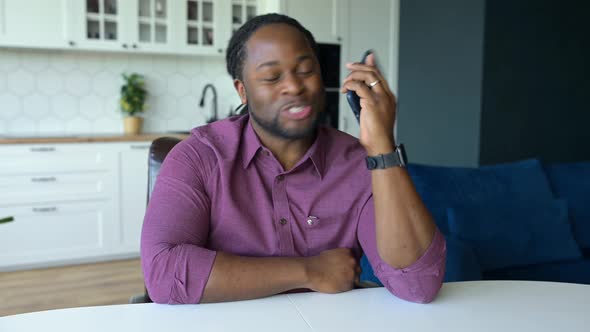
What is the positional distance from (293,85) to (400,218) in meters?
0.37

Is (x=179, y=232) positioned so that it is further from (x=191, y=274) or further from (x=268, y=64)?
(x=268, y=64)

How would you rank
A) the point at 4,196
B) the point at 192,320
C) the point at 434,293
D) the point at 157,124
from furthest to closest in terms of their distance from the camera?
the point at 157,124 < the point at 4,196 < the point at 434,293 < the point at 192,320

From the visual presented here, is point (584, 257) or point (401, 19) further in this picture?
point (401, 19)

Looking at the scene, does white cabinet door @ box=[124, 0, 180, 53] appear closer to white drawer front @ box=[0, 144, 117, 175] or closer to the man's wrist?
white drawer front @ box=[0, 144, 117, 175]

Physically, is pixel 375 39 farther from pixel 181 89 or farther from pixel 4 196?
pixel 4 196

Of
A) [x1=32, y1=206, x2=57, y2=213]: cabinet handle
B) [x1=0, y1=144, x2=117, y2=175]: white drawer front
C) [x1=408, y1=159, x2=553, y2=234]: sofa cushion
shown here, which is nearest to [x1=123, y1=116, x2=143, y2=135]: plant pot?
[x1=0, y1=144, x2=117, y2=175]: white drawer front

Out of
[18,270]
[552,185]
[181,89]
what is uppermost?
[181,89]

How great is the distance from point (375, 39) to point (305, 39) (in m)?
3.27

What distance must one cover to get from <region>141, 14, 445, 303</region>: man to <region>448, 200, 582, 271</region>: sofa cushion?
1.11 metres

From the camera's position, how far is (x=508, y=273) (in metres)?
2.28

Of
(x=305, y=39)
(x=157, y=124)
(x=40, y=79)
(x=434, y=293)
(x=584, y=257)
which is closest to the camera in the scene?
(x=434, y=293)

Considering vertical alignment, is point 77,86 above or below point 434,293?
above

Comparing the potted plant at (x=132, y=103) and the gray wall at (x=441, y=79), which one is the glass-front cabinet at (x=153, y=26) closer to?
the potted plant at (x=132, y=103)

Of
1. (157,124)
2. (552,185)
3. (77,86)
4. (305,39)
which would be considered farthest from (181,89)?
(305,39)
